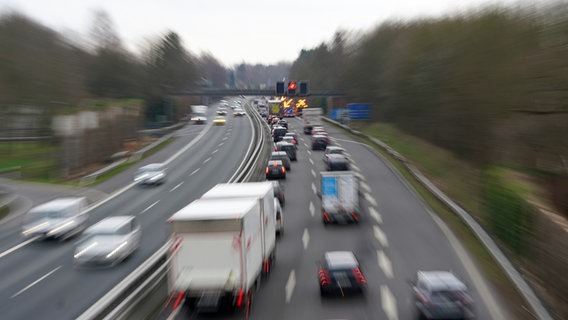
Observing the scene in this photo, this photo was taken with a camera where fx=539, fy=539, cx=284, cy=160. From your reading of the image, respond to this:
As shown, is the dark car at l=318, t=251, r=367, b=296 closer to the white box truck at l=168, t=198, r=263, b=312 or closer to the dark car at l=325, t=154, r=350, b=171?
the white box truck at l=168, t=198, r=263, b=312

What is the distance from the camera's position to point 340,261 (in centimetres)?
1800

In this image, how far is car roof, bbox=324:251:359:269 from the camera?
1773cm

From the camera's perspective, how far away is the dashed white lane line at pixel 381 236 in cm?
2553

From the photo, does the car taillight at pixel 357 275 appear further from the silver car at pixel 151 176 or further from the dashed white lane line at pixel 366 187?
the silver car at pixel 151 176

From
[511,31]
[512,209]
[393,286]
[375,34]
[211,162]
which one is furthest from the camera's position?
[375,34]

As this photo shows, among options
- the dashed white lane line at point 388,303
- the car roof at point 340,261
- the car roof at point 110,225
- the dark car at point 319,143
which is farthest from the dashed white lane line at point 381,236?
the dark car at point 319,143

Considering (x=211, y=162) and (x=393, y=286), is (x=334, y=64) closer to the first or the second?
(x=211, y=162)

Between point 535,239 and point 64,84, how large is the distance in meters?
51.4

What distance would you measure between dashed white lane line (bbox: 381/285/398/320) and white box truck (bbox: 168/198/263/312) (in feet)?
14.8

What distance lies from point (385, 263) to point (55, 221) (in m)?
16.9

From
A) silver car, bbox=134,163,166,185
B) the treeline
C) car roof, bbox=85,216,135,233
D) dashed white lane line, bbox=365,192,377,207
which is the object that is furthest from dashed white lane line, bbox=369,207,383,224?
silver car, bbox=134,163,166,185

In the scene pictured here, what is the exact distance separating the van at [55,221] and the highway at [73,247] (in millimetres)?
518

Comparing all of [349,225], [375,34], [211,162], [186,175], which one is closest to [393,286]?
[349,225]

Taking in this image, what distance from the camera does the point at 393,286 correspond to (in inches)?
761
